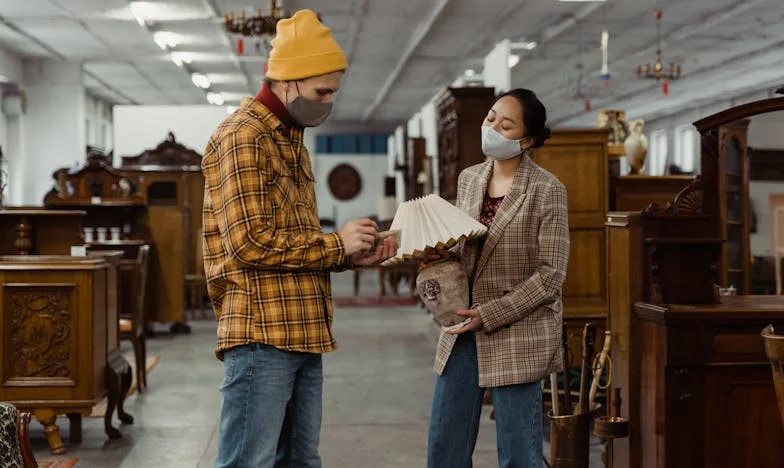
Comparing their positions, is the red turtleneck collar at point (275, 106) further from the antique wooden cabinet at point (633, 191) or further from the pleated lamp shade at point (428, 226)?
the antique wooden cabinet at point (633, 191)

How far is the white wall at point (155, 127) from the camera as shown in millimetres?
16219

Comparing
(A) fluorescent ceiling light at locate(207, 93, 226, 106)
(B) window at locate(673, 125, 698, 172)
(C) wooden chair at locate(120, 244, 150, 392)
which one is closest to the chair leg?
(C) wooden chair at locate(120, 244, 150, 392)

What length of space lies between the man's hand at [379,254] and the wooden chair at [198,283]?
8356 millimetres

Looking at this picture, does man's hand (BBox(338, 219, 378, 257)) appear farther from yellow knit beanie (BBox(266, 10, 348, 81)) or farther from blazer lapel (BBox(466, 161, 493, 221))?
blazer lapel (BBox(466, 161, 493, 221))

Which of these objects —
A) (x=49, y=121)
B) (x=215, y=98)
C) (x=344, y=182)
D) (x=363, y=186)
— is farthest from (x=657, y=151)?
(x=49, y=121)

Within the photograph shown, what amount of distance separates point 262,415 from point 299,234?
441 mm

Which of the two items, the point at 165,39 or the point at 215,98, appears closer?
the point at 165,39

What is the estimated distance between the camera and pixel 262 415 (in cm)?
233

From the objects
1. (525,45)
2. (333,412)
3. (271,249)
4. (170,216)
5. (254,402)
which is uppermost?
(525,45)

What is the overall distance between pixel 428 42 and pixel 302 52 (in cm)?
1395

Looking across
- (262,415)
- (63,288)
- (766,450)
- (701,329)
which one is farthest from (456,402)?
(63,288)

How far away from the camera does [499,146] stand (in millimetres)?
3018

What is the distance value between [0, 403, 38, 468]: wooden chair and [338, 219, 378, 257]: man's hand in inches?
55.8

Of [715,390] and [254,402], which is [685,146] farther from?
[254,402]
